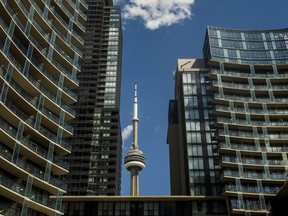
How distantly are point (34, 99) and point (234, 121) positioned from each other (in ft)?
154

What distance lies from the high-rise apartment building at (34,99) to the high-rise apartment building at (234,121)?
3636 cm

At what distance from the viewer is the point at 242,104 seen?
8862cm

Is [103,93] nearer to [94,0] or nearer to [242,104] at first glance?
[94,0]

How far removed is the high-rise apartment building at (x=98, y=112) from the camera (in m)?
137

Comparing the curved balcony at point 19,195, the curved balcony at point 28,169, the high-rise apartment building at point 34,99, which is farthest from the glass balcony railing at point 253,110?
the curved balcony at point 19,195

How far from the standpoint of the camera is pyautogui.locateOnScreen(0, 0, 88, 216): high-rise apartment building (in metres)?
48.2

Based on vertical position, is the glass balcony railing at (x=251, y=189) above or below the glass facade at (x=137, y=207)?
above

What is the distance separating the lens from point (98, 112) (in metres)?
154

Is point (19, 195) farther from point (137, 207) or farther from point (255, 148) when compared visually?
point (255, 148)

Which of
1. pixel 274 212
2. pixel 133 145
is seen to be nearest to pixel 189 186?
pixel 274 212

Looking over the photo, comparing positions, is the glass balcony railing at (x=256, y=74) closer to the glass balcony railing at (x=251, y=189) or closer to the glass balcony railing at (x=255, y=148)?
the glass balcony railing at (x=255, y=148)

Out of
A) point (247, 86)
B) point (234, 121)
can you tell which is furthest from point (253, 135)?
point (247, 86)

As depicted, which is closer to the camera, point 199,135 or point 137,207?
point 137,207

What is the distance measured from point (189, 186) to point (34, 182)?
46.8m
